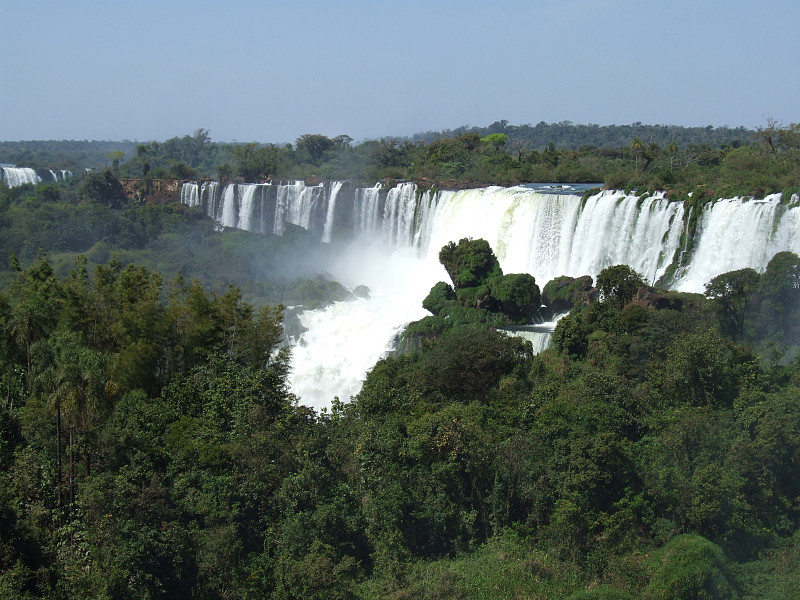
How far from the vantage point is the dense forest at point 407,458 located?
1010cm

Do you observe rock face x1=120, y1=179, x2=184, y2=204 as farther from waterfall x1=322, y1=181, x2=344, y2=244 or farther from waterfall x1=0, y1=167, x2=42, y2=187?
waterfall x1=0, y1=167, x2=42, y2=187

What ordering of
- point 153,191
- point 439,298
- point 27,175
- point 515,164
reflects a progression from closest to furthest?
point 439,298 < point 515,164 < point 153,191 < point 27,175

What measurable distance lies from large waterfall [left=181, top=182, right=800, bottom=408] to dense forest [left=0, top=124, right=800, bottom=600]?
292 centimetres

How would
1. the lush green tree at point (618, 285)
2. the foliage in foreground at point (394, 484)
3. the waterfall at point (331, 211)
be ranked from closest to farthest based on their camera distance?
the foliage in foreground at point (394, 484), the lush green tree at point (618, 285), the waterfall at point (331, 211)

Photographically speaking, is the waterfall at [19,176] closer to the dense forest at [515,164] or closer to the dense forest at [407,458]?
the dense forest at [515,164]

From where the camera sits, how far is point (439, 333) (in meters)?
21.8

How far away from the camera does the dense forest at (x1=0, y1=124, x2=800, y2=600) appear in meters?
10.1

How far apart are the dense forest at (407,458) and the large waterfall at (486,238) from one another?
2915 mm

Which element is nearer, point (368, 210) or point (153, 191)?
point (368, 210)

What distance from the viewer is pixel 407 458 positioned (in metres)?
12.0

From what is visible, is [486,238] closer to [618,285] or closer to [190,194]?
[618,285]

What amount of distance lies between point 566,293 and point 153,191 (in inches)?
1285

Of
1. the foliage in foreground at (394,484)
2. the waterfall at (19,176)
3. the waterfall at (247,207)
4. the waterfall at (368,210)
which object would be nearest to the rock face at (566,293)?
the foliage in foreground at (394,484)

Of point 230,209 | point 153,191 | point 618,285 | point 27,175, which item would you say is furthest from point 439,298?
point 27,175
